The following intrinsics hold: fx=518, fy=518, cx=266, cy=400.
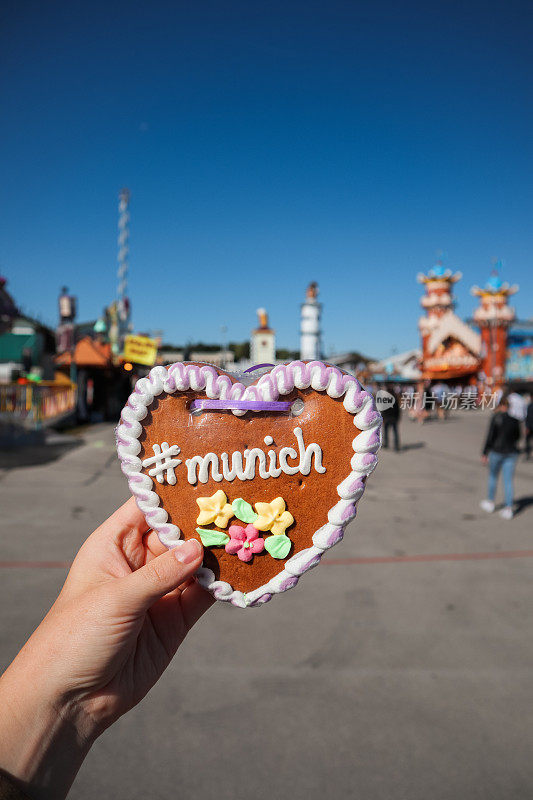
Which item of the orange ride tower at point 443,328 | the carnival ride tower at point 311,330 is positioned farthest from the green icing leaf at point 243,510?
the orange ride tower at point 443,328

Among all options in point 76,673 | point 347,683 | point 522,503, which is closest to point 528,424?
point 522,503

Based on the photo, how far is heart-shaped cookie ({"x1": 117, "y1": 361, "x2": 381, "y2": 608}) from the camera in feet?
4.45

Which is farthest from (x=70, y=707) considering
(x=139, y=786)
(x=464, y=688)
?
(x=464, y=688)

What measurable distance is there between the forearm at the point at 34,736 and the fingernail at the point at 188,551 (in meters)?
0.38

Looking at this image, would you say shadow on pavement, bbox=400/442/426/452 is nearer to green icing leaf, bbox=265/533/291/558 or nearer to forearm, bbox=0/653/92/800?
green icing leaf, bbox=265/533/291/558

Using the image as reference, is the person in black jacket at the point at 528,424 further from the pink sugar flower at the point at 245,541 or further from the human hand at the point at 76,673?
the human hand at the point at 76,673

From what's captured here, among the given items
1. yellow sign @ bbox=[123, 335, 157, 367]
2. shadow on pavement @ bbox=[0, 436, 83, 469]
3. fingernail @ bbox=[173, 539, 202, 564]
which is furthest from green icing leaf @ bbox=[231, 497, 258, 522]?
shadow on pavement @ bbox=[0, 436, 83, 469]

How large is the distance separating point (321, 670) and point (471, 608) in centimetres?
163

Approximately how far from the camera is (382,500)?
26.3 feet

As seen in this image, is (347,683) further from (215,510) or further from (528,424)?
(528,424)

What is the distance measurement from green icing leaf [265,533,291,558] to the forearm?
0.61 meters

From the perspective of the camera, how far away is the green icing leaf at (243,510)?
4.61 ft

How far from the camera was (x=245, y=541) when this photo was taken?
142cm

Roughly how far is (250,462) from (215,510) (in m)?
0.16
